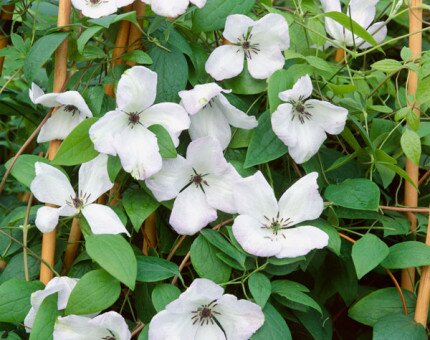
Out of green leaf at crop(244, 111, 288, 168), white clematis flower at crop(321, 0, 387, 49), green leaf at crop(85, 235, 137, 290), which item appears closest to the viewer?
green leaf at crop(85, 235, 137, 290)

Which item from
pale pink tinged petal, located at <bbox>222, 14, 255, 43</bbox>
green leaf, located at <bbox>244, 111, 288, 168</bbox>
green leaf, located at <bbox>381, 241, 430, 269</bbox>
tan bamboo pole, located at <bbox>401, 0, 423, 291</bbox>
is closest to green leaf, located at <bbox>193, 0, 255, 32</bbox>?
pale pink tinged petal, located at <bbox>222, 14, 255, 43</bbox>

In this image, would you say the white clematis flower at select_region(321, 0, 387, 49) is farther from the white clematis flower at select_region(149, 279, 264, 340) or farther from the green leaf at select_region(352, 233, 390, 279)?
the white clematis flower at select_region(149, 279, 264, 340)

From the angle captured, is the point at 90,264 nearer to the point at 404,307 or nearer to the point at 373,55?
the point at 404,307

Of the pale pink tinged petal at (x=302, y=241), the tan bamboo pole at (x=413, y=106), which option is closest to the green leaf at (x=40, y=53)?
the pale pink tinged petal at (x=302, y=241)

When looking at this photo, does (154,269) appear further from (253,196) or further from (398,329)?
(398,329)

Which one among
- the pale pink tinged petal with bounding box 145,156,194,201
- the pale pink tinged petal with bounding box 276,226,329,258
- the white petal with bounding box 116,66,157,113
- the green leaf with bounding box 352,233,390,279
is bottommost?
the green leaf with bounding box 352,233,390,279

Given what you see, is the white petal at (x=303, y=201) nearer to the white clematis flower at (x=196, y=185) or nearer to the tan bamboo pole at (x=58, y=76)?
the white clematis flower at (x=196, y=185)

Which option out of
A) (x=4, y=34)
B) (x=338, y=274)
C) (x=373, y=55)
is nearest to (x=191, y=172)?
(x=338, y=274)
